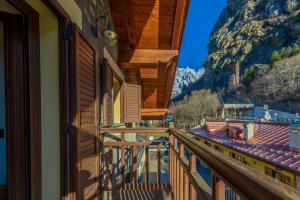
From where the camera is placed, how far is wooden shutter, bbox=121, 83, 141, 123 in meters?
5.23

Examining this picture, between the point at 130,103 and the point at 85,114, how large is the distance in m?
3.11

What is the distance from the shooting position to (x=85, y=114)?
2355 millimetres

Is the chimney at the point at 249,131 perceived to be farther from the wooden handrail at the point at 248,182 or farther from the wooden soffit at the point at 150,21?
the wooden handrail at the point at 248,182

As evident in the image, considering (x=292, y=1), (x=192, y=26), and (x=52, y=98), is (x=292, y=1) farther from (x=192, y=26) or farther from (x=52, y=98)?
Answer: (x=192, y=26)

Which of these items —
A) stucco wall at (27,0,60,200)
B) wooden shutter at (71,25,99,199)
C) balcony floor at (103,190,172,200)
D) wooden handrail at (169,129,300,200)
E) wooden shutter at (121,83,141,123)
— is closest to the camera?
wooden handrail at (169,129,300,200)

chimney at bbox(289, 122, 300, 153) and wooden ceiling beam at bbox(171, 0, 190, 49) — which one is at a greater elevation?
wooden ceiling beam at bbox(171, 0, 190, 49)

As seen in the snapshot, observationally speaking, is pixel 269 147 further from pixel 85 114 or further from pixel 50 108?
pixel 50 108

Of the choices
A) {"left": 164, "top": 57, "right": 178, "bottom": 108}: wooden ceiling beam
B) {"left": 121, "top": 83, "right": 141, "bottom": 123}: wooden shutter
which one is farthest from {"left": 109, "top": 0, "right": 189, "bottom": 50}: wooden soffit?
{"left": 121, "top": 83, "right": 141, "bottom": 123}: wooden shutter

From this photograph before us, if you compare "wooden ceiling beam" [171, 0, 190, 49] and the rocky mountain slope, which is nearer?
"wooden ceiling beam" [171, 0, 190, 49]

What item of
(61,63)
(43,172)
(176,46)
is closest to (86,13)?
(61,63)

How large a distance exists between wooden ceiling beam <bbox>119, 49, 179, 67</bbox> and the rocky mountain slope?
108ft

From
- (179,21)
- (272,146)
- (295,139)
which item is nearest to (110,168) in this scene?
(179,21)

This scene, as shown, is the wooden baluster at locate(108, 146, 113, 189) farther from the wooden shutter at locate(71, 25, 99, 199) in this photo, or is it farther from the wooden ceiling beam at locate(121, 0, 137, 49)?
the wooden ceiling beam at locate(121, 0, 137, 49)

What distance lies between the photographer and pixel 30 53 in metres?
1.76
